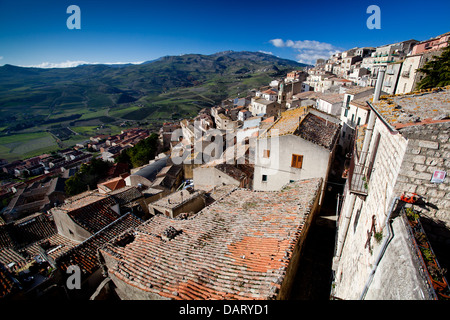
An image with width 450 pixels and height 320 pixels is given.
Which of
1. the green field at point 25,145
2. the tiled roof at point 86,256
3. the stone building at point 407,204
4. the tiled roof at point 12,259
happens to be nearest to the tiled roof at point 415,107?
the stone building at point 407,204

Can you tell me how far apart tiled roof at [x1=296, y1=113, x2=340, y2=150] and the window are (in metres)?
1.23

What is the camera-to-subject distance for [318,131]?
49.2ft

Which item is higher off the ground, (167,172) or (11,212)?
(167,172)

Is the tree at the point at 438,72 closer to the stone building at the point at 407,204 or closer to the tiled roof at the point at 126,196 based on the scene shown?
the stone building at the point at 407,204

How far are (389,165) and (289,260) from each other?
3.63 meters

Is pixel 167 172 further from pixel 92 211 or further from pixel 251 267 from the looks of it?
pixel 251 267

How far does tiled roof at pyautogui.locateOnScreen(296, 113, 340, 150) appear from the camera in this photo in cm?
1349

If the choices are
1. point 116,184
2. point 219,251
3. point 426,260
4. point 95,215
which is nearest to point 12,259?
point 95,215

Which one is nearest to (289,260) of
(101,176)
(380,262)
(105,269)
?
(380,262)

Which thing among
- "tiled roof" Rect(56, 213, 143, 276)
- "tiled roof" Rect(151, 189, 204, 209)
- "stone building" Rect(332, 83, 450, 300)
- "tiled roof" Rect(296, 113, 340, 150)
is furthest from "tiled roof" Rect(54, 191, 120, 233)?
"stone building" Rect(332, 83, 450, 300)

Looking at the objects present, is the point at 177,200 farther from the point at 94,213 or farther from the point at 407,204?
the point at 407,204

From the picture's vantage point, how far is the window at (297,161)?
13556 millimetres

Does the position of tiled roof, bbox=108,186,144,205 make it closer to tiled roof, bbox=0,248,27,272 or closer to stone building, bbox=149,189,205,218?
stone building, bbox=149,189,205,218
